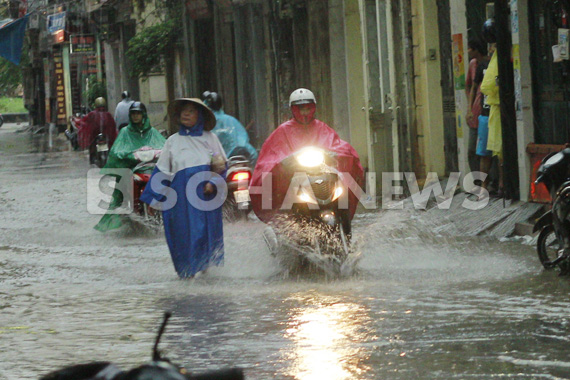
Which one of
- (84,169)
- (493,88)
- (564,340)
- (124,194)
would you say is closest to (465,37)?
(493,88)

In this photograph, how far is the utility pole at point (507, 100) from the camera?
12289mm

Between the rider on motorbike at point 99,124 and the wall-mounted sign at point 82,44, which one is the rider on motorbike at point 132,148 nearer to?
→ the rider on motorbike at point 99,124

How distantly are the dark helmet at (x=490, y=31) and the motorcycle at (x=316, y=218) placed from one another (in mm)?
4135

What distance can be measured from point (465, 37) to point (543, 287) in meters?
6.56

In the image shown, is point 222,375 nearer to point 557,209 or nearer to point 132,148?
point 557,209

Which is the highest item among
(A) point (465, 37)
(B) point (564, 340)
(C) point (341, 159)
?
(A) point (465, 37)

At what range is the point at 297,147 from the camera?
9.66m

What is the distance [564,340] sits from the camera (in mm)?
6137

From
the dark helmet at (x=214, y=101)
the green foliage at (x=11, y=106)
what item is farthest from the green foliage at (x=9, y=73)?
the dark helmet at (x=214, y=101)

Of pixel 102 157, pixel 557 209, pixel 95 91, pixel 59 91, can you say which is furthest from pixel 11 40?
pixel 557 209

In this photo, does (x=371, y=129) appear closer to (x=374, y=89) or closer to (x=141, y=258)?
(x=374, y=89)

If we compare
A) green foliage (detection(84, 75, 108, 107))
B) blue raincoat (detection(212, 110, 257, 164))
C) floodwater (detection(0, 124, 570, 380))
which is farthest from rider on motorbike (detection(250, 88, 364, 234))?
green foliage (detection(84, 75, 108, 107))

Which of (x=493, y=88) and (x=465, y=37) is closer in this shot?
(x=493, y=88)

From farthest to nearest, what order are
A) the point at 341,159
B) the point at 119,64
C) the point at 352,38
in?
the point at 119,64 → the point at 352,38 → the point at 341,159
